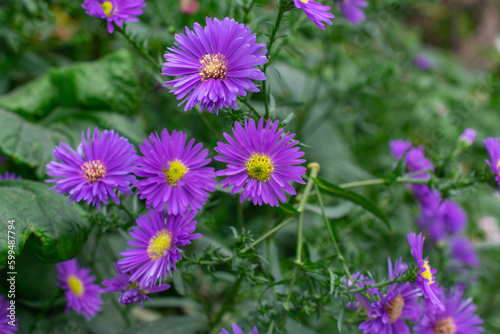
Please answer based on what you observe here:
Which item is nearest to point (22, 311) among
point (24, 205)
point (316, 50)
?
point (24, 205)

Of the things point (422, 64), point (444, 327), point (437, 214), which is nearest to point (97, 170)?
point (444, 327)

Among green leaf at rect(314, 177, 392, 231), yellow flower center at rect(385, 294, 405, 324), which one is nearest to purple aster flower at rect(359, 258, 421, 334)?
yellow flower center at rect(385, 294, 405, 324)

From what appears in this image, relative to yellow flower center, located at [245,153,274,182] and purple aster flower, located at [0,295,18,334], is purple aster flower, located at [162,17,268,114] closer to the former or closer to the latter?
yellow flower center, located at [245,153,274,182]

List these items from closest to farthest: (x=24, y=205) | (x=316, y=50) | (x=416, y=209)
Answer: (x=24, y=205) < (x=416, y=209) < (x=316, y=50)

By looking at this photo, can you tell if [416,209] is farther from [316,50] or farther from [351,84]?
[316,50]

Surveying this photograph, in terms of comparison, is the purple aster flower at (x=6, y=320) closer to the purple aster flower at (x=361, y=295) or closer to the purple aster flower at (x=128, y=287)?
the purple aster flower at (x=128, y=287)
